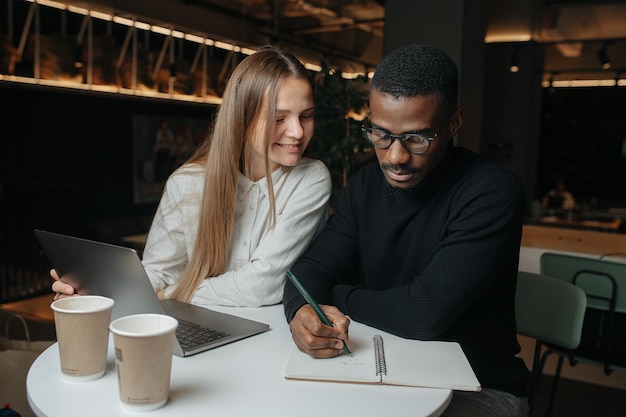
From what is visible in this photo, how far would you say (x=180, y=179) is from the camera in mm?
1822

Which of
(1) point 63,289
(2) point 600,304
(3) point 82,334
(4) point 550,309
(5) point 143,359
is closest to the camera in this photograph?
(5) point 143,359

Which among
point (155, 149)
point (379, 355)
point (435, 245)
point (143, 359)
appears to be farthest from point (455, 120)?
point (155, 149)

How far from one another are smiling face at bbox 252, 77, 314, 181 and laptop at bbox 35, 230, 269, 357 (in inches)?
20.7

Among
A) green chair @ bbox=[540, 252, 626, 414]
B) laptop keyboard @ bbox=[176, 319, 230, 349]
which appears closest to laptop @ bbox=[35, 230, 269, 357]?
laptop keyboard @ bbox=[176, 319, 230, 349]

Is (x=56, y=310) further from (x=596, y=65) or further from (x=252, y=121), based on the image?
(x=596, y=65)

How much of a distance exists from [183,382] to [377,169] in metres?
0.89

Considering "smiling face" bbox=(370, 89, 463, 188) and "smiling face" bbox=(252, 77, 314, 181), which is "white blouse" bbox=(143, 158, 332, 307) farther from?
"smiling face" bbox=(370, 89, 463, 188)

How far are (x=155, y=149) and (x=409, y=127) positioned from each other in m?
5.48

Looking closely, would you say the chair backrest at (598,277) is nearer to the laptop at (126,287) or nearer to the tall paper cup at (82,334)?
the laptop at (126,287)

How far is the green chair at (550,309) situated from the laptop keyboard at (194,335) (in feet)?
4.07

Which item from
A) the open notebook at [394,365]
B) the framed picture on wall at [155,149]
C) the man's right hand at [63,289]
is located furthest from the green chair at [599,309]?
the framed picture on wall at [155,149]

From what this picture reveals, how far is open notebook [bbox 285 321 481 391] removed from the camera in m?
Result: 1.06

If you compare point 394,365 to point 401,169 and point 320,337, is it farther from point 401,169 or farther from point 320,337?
point 401,169

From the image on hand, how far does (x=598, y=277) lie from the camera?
254 centimetres
